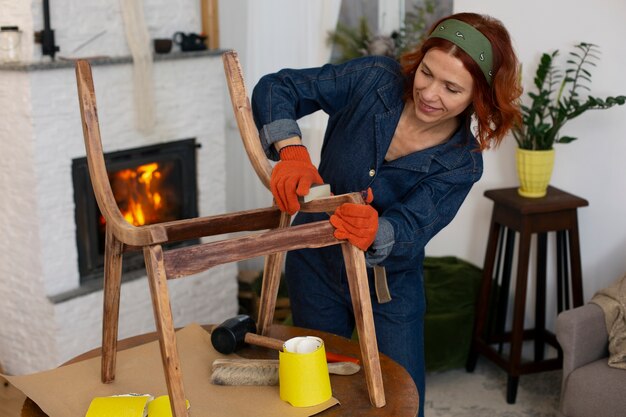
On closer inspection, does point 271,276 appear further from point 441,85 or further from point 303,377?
point 441,85

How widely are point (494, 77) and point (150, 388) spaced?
1046 millimetres

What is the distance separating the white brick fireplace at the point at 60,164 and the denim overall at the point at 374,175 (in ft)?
5.27

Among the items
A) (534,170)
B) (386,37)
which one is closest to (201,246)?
(534,170)

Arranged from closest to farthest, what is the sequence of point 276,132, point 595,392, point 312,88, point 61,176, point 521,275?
point 276,132 < point 312,88 < point 595,392 < point 521,275 < point 61,176

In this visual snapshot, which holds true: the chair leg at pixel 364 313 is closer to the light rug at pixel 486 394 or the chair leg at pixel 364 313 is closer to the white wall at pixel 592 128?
the light rug at pixel 486 394

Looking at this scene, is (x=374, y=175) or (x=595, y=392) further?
(x=595, y=392)

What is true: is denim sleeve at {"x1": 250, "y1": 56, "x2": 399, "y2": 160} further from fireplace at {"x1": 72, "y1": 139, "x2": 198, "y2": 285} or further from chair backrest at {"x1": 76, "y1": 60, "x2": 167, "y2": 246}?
fireplace at {"x1": 72, "y1": 139, "x2": 198, "y2": 285}

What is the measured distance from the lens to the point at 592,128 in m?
3.42

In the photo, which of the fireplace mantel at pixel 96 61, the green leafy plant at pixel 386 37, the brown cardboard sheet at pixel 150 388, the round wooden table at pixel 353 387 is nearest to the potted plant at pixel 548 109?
the green leafy plant at pixel 386 37

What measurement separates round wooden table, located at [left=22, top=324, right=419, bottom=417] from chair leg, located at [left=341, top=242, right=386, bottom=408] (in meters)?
0.04

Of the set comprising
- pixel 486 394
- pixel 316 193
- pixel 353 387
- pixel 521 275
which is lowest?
pixel 486 394

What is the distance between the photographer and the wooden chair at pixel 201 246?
55.3 inches

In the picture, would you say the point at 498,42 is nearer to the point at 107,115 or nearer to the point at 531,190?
the point at 531,190

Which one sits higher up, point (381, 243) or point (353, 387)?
point (381, 243)
